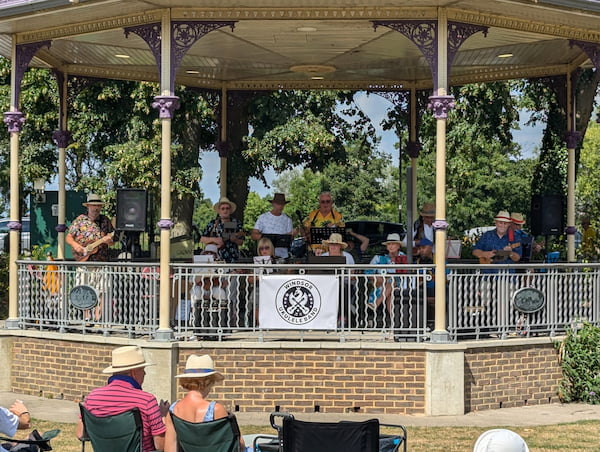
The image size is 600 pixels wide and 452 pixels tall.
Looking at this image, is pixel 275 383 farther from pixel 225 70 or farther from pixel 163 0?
pixel 225 70

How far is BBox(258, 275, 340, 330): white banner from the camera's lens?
1230 centimetres

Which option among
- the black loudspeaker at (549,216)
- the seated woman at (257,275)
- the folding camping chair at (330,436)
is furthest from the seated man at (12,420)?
the black loudspeaker at (549,216)

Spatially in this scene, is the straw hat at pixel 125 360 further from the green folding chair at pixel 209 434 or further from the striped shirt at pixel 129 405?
the green folding chair at pixel 209 434

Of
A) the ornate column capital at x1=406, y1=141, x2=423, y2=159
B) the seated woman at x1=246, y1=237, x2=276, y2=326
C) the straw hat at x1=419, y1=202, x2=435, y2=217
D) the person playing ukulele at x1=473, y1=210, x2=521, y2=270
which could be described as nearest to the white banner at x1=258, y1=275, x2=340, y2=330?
the seated woman at x1=246, y1=237, x2=276, y2=326

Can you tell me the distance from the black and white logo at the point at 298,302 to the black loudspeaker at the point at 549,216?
18.2 feet

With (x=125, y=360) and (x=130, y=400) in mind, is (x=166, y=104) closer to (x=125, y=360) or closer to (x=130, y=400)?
(x=125, y=360)

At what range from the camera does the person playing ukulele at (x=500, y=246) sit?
14.2 meters

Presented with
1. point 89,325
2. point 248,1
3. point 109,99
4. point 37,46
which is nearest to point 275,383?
point 89,325

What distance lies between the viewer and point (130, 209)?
46.6ft

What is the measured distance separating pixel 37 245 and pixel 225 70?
22.4 ft

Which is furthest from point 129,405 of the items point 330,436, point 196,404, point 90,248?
point 90,248

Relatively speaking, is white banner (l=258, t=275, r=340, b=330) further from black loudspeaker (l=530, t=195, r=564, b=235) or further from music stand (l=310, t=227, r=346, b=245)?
black loudspeaker (l=530, t=195, r=564, b=235)

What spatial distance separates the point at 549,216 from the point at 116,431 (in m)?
10.7

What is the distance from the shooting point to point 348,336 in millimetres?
12984
